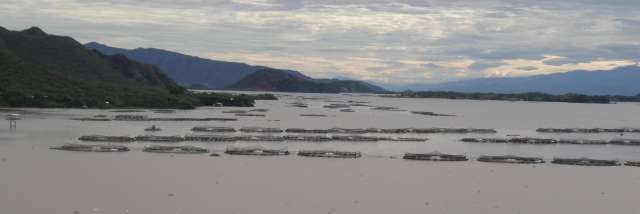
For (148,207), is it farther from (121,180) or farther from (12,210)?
(121,180)

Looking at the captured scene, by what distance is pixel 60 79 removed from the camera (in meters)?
67.4

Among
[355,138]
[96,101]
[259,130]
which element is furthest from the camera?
[96,101]

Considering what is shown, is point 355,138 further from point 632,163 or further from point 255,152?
point 632,163

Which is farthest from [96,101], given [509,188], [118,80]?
[509,188]

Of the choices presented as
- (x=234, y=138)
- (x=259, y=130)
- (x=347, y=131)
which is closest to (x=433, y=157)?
(x=234, y=138)

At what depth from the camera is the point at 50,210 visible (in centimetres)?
1688

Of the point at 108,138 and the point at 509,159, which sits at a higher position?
the point at 108,138

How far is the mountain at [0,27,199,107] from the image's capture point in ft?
198

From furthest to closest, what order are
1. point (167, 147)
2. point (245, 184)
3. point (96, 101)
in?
point (96, 101) < point (167, 147) < point (245, 184)

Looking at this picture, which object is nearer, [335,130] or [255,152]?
[255,152]

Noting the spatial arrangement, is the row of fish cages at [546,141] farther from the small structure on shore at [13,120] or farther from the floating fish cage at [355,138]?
the small structure on shore at [13,120]

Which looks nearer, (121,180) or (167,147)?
(121,180)

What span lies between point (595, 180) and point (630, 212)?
5966mm

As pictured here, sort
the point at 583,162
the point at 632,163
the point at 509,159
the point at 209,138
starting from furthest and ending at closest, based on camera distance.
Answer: the point at 209,138
the point at 632,163
the point at 509,159
the point at 583,162
